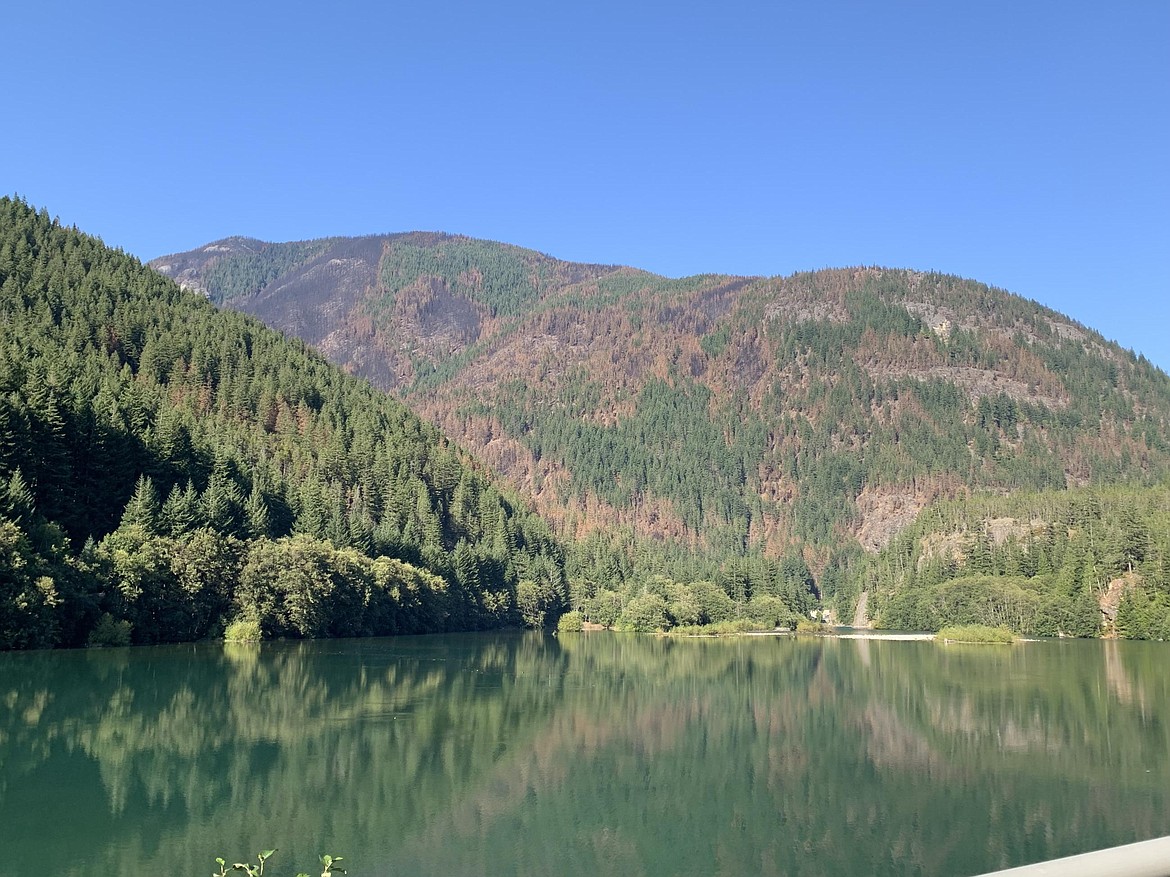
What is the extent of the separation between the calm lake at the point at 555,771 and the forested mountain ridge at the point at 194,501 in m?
16.3

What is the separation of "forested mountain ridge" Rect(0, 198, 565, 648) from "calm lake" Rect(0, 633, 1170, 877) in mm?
16286

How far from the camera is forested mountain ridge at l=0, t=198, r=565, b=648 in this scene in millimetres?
90188

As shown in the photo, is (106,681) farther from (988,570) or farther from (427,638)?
(988,570)

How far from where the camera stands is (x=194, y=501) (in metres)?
113

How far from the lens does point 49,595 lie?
7912 cm

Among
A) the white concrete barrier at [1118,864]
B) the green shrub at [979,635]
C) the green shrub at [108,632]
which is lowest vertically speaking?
the green shrub at [979,635]

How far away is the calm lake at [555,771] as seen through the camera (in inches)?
1118

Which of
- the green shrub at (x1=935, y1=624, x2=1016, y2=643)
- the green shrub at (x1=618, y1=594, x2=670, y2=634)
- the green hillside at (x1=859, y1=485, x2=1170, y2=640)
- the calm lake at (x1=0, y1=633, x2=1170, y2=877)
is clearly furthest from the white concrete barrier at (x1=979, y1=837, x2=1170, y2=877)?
the green hillside at (x1=859, y1=485, x2=1170, y2=640)

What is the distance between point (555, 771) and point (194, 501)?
84.4 metres

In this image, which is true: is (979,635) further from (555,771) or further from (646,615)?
(555,771)

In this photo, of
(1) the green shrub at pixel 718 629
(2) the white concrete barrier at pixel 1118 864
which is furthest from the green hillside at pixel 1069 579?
(2) the white concrete barrier at pixel 1118 864

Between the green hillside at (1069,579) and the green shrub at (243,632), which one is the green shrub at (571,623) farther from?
the green shrub at (243,632)

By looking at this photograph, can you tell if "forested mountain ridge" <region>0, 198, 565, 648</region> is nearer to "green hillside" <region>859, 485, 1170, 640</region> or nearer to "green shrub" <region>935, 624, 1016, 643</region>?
"green hillside" <region>859, 485, 1170, 640</region>

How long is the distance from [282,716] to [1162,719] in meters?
46.6
